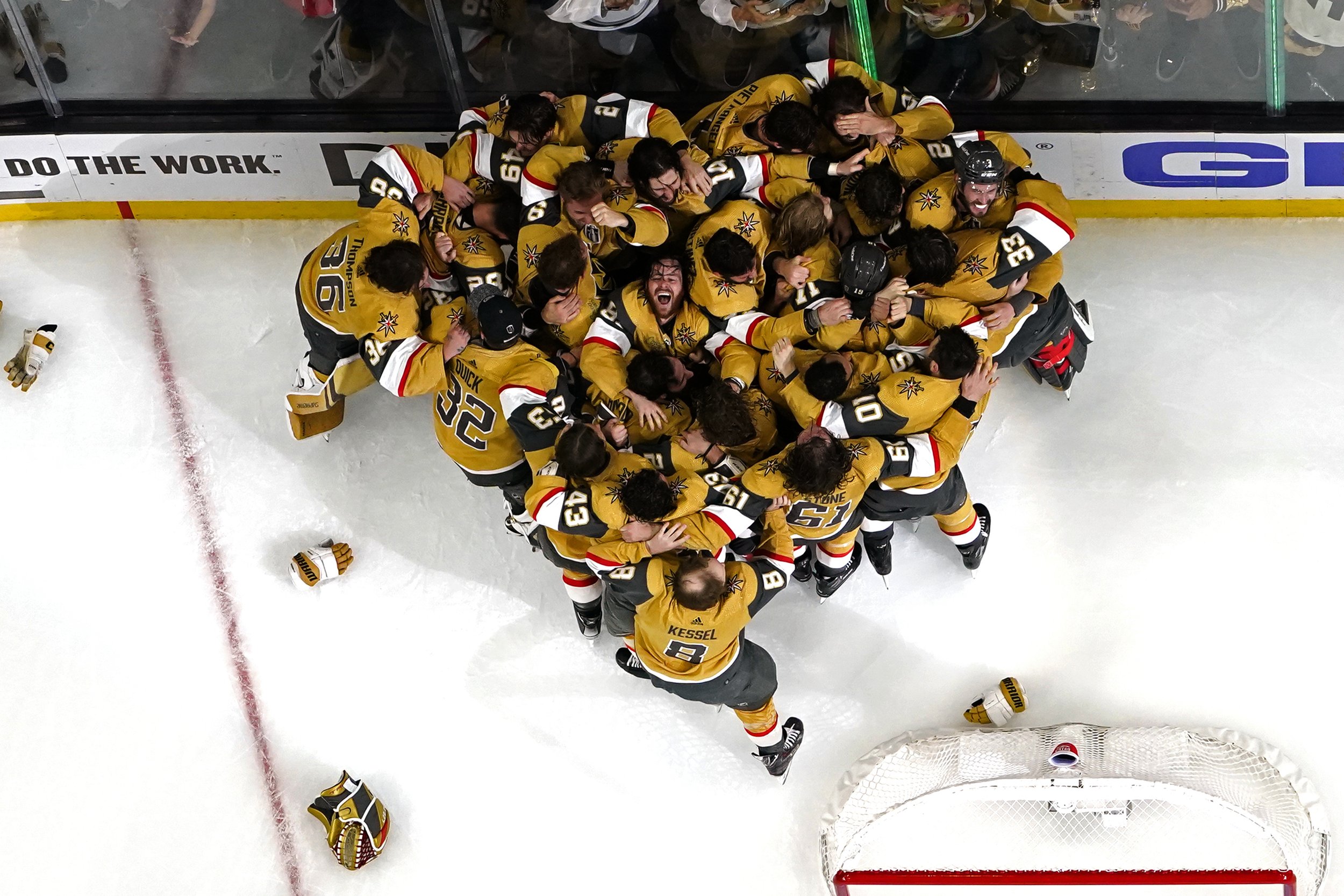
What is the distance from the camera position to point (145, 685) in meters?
4.19

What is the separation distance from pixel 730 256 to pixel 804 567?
926 mm

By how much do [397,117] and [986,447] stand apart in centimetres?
205

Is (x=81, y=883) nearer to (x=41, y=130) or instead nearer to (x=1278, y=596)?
(x=41, y=130)

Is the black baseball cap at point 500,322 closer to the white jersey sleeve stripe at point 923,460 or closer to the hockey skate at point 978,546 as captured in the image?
the white jersey sleeve stripe at point 923,460

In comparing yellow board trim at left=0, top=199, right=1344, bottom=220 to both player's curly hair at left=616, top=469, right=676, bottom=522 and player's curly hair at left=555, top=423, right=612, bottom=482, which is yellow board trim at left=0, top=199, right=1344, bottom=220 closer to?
player's curly hair at left=555, top=423, right=612, bottom=482

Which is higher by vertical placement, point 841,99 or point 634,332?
point 841,99

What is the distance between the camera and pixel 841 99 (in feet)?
12.9

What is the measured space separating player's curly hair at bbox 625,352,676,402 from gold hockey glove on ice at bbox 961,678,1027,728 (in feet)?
3.90

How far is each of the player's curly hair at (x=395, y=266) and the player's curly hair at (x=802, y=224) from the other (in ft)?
3.12

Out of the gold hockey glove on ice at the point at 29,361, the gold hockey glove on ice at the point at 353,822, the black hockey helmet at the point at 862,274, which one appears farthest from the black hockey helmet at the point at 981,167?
the gold hockey glove on ice at the point at 29,361

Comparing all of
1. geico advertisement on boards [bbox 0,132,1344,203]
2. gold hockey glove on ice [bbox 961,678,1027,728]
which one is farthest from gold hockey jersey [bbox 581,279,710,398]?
gold hockey glove on ice [bbox 961,678,1027,728]

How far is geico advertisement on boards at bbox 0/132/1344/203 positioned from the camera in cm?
436

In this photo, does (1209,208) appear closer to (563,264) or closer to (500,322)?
(563,264)

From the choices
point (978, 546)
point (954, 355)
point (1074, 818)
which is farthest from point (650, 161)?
point (1074, 818)
